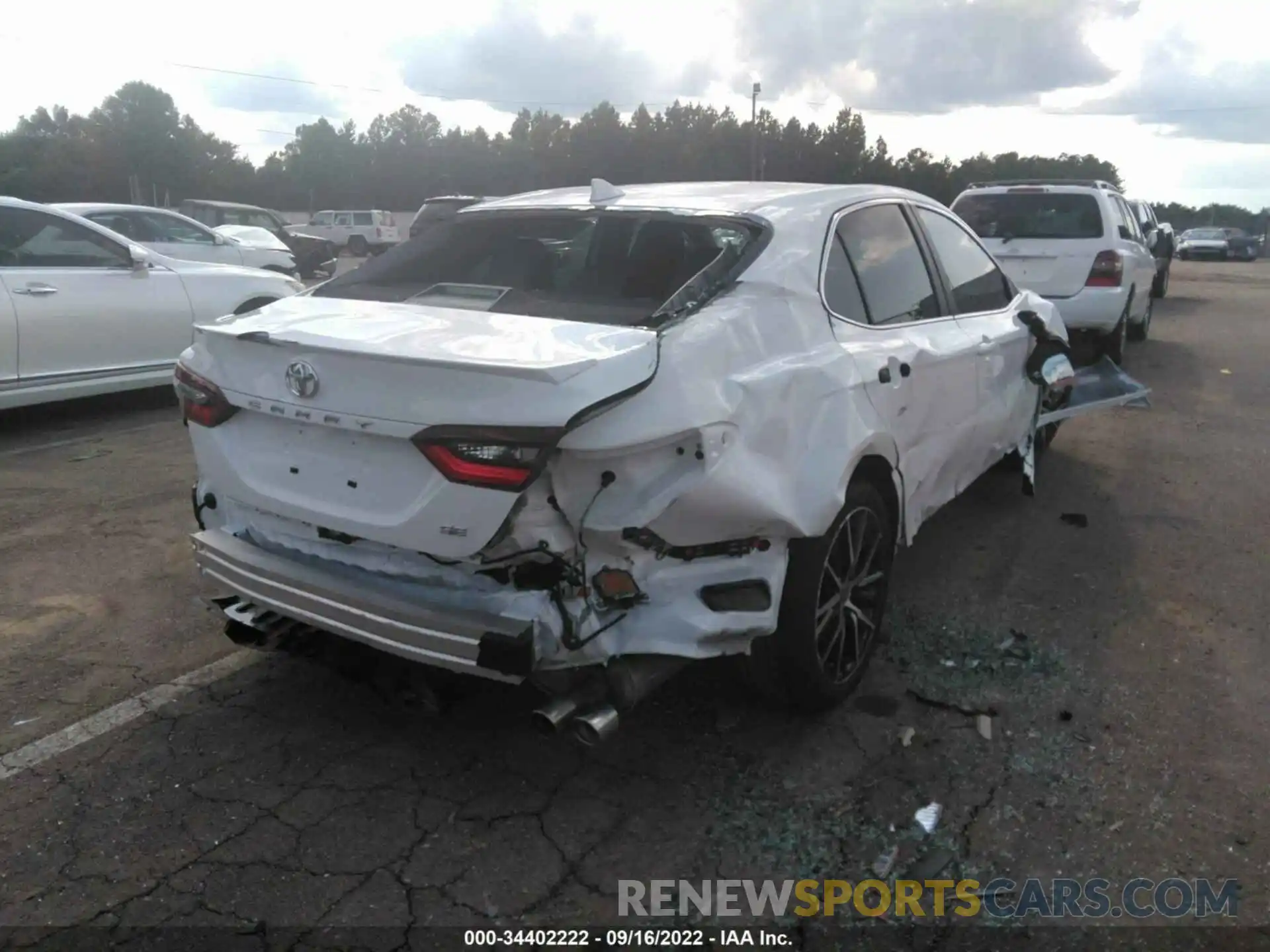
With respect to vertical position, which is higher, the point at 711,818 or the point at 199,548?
the point at 199,548

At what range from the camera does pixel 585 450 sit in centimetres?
259

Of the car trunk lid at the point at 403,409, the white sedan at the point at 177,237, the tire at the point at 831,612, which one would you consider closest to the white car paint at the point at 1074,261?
the tire at the point at 831,612

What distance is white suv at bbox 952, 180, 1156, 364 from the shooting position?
9.53 m

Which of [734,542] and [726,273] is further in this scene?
[726,273]

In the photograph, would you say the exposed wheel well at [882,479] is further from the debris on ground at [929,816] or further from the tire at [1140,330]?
the tire at [1140,330]

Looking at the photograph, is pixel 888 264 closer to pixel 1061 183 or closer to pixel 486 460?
pixel 486 460

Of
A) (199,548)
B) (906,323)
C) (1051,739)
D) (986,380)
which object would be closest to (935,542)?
(986,380)

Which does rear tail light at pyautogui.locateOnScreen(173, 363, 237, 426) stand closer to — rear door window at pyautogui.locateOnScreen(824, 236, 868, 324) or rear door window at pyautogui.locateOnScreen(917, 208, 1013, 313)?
rear door window at pyautogui.locateOnScreen(824, 236, 868, 324)

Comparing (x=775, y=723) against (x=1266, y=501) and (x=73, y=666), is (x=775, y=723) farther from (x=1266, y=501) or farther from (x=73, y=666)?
(x=1266, y=501)

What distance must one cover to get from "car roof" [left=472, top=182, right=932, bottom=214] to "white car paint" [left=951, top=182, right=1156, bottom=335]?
584 centimetres

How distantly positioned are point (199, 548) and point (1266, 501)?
18.8ft

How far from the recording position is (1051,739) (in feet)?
11.0

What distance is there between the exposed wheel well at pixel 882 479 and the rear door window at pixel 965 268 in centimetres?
130

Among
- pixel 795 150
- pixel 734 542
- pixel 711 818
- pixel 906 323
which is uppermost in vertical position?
pixel 795 150
